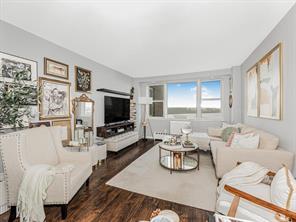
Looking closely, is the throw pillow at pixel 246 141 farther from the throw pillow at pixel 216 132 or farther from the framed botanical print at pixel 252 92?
the throw pillow at pixel 216 132

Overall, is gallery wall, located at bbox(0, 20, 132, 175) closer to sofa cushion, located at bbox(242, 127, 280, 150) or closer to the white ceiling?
Answer: the white ceiling

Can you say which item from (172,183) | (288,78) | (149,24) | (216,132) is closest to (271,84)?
(288,78)

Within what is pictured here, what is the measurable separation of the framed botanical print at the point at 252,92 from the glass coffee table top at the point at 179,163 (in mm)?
1792

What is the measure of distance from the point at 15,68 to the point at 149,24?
2204 mm

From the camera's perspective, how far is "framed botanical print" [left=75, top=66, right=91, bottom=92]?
3430 millimetres

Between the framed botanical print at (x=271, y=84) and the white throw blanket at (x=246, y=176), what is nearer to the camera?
the white throw blanket at (x=246, y=176)

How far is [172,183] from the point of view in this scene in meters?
2.43

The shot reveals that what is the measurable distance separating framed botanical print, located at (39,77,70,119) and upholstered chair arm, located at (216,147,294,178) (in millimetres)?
3135

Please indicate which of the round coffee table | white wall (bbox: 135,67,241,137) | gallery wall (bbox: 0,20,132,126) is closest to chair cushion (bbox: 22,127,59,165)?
gallery wall (bbox: 0,20,132,126)

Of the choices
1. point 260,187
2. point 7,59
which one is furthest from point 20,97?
point 260,187

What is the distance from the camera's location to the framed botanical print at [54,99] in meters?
2.70

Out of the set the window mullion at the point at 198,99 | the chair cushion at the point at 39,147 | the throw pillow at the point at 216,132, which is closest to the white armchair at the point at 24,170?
the chair cushion at the point at 39,147

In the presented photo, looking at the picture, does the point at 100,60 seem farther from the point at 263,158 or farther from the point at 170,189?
the point at 263,158

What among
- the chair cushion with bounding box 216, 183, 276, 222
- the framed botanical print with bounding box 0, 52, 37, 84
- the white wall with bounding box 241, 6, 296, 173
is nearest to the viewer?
the chair cushion with bounding box 216, 183, 276, 222
